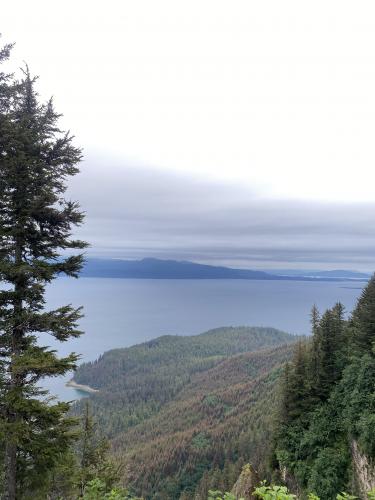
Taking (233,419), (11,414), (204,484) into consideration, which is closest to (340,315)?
(11,414)

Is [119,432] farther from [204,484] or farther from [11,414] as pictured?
[11,414]

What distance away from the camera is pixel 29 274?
10.4 metres

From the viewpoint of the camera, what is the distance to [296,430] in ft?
99.1

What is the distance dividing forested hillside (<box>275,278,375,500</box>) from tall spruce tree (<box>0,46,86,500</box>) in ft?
69.0

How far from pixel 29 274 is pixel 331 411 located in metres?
28.5

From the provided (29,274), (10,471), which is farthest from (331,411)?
(29,274)

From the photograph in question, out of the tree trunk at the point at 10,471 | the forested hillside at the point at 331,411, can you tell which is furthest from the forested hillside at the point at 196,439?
the tree trunk at the point at 10,471

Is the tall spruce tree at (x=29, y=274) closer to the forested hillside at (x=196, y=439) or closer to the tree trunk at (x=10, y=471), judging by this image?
the tree trunk at (x=10, y=471)

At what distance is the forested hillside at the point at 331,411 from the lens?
23.7m

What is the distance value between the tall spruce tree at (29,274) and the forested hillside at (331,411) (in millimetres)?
21043

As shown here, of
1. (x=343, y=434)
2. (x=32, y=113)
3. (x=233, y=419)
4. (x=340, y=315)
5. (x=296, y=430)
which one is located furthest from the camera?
(x=233, y=419)

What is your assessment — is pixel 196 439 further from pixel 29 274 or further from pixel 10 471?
pixel 29 274

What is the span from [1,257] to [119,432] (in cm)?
17755

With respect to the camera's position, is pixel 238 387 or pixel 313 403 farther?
pixel 238 387
